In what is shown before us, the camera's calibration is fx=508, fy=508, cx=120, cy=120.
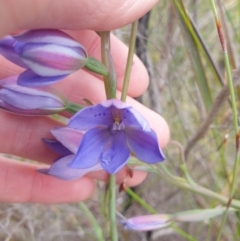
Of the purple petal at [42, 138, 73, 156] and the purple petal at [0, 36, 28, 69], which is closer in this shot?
the purple petal at [0, 36, 28, 69]

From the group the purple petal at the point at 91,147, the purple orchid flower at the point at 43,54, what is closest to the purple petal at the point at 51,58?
the purple orchid flower at the point at 43,54

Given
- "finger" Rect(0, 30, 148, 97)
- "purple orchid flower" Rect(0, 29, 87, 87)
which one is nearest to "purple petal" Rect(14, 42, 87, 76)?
"purple orchid flower" Rect(0, 29, 87, 87)

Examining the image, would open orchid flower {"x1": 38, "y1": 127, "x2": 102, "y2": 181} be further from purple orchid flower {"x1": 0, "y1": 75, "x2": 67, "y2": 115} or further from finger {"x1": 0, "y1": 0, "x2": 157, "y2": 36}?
finger {"x1": 0, "y1": 0, "x2": 157, "y2": 36}

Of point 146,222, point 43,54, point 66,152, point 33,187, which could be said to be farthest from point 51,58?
point 33,187

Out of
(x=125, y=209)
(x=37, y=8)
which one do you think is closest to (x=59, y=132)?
(x=37, y=8)

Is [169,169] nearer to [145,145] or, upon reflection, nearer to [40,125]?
[40,125]

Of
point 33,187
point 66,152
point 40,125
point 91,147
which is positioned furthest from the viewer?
point 33,187

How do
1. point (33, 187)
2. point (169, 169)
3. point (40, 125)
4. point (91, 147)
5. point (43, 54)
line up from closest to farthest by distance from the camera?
1. point (43, 54)
2. point (91, 147)
3. point (40, 125)
4. point (33, 187)
5. point (169, 169)

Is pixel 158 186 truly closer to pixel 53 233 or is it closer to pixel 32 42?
pixel 53 233

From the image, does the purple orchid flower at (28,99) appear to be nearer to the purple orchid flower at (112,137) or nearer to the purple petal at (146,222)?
the purple orchid flower at (112,137)
